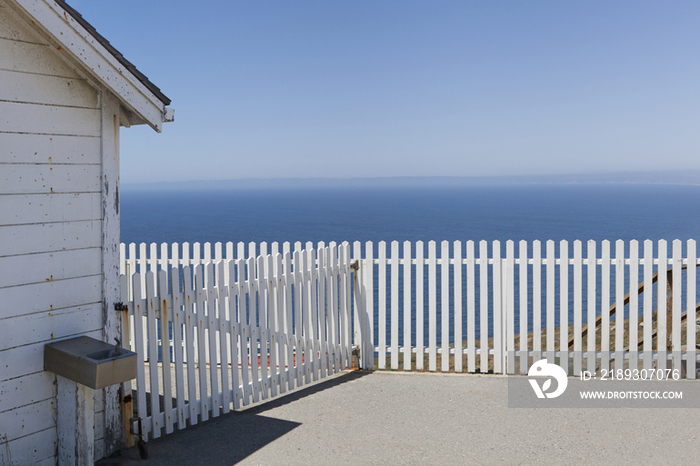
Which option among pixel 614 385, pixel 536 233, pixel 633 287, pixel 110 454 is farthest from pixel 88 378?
pixel 536 233

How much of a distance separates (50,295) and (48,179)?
0.91m

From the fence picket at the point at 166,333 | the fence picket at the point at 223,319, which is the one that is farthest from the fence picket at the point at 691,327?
the fence picket at the point at 166,333

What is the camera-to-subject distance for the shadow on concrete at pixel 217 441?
473cm

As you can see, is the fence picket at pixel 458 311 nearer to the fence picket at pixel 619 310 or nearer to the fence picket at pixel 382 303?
the fence picket at pixel 382 303

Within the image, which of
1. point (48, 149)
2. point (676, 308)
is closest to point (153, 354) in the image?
point (48, 149)

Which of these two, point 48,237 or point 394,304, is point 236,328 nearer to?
point 48,237

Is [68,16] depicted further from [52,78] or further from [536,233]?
[536,233]

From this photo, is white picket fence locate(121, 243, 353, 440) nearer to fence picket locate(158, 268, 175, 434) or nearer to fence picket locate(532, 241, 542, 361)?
fence picket locate(158, 268, 175, 434)

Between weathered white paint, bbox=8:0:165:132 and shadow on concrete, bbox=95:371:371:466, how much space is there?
2848 mm

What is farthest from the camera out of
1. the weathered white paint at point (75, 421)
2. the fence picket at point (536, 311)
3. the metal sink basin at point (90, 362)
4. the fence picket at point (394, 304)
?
the fence picket at point (394, 304)

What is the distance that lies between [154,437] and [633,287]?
6019mm

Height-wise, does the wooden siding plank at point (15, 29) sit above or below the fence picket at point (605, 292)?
above

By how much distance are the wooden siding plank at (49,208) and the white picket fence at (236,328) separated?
0.63 metres

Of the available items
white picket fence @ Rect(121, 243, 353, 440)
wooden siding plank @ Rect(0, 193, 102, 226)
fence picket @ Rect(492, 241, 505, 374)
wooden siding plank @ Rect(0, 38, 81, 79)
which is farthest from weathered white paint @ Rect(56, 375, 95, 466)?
fence picket @ Rect(492, 241, 505, 374)
